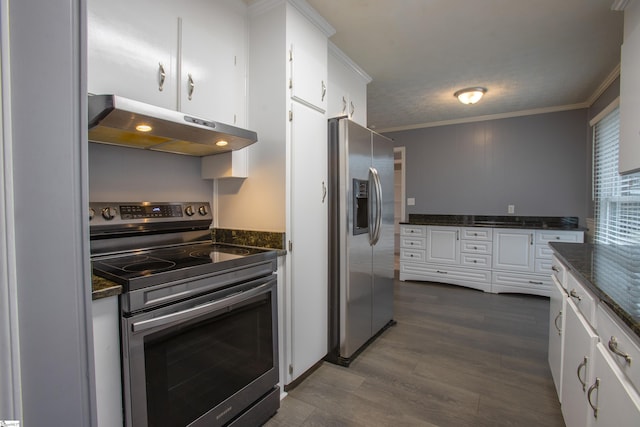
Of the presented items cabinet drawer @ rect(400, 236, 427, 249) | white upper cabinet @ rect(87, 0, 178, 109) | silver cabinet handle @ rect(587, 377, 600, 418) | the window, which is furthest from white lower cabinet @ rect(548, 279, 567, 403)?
cabinet drawer @ rect(400, 236, 427, 249)

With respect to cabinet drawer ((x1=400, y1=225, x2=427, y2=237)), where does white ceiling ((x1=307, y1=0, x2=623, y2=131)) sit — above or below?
above

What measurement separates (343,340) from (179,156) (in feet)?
5.51

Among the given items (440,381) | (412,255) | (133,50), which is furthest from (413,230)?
(133,50)

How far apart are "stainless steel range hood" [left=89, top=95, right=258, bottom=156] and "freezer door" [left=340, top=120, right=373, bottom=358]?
0.80m

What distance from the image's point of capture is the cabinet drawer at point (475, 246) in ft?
13.7

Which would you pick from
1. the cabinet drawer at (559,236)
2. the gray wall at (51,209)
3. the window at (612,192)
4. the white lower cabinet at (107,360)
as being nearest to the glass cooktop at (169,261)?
the white lower cabinet at (107,360)

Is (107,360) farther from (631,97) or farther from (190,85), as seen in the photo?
(631,97)

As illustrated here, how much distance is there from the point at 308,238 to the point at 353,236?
0.40m

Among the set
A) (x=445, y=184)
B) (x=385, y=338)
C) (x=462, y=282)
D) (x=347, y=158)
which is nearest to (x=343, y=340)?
(x=385, y=338)

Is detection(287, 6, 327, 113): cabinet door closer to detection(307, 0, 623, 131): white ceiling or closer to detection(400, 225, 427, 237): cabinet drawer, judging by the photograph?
detection(307, 0, 623, 131): white ceiling

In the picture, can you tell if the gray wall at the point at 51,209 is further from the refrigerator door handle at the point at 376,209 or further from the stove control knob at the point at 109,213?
the refrigerator door handle at the point at 376,209

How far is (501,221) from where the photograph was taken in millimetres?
4531

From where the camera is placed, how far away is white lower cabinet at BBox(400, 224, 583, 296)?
3.86 meters

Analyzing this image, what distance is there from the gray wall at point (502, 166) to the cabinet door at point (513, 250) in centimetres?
59
